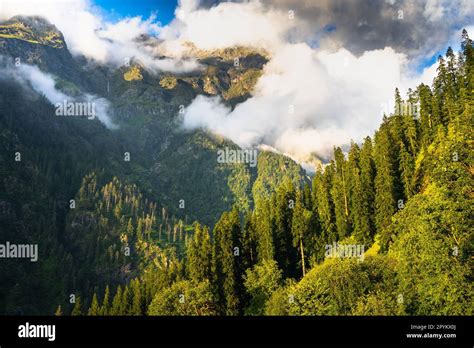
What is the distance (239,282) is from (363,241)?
3008 cm

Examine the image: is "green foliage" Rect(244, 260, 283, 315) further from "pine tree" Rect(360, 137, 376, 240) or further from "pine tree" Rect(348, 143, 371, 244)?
"pine tree" Rect(360, 137, 376, 240)

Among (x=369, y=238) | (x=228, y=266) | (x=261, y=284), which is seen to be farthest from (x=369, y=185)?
(x=228, y=266)

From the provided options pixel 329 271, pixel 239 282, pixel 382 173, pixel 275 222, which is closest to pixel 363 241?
pixel 382 173

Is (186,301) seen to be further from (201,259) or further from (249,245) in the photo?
(249,245)

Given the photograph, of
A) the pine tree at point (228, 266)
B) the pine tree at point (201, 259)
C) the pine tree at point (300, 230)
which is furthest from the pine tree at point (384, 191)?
the pine tree at point (201, 259)

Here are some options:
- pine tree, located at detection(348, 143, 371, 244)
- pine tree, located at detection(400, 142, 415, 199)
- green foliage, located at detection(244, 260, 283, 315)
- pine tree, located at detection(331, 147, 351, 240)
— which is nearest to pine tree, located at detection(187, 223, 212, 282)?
green foliage, located at detection(244, 260, 283, 315)

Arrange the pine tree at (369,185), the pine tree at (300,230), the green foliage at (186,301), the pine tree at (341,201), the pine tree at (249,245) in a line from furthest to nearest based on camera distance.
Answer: the pine tree at (341,201) → the pine tree at (300,230) → the pine tree at (249,245) → the pine tree at (369,185) → the green foliage at (186,301)

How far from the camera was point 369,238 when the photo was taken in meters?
92.2

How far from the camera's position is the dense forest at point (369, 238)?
42.8m

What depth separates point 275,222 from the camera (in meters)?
104

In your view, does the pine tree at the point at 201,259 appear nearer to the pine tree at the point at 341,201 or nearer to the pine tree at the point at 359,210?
the pine tree at the point at 341,201

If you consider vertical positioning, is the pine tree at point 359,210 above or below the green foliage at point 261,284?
above
